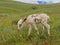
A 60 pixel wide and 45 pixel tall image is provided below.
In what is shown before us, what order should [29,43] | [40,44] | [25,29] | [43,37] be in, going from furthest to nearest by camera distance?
[25,29], [43,37], [29,43], [40,44]

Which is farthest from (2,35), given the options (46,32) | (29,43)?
(46,32)

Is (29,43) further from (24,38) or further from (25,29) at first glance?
(25,29)

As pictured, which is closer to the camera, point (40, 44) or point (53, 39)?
point (40, 44)

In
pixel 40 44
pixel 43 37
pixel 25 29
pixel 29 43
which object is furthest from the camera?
pixel 25 29

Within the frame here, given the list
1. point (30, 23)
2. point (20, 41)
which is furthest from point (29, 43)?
point (30, 23)

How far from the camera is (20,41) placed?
12562mm

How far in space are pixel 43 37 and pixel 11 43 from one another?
69.6 inches

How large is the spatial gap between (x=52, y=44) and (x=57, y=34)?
145 cm

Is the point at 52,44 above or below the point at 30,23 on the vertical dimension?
below

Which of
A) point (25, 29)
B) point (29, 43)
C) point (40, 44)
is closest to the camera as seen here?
point (40, 44)

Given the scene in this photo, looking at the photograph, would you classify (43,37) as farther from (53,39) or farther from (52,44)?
(52,44)

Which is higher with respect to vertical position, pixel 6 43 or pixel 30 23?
pixel 30 23

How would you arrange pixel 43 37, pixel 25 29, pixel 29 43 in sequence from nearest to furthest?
pixel 29 43
pixel 43 37
pixel 25 29

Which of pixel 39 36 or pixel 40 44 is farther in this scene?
pixel 39 36
